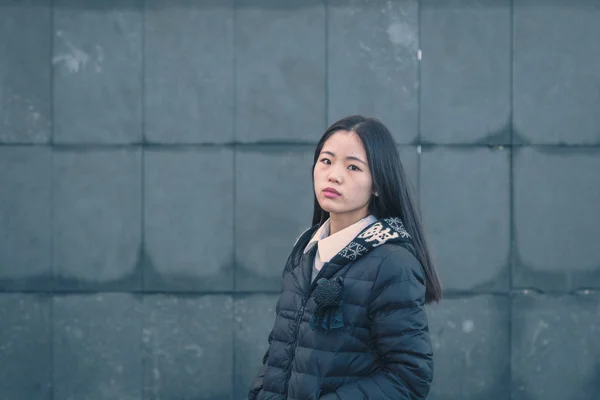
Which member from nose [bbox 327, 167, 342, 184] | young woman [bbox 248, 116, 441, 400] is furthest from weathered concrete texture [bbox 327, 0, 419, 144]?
nose [bbox 327, 167, 342, 184]

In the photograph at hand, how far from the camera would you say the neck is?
3.01 m

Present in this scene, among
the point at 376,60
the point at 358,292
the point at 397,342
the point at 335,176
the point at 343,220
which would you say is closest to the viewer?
the point at 397,342

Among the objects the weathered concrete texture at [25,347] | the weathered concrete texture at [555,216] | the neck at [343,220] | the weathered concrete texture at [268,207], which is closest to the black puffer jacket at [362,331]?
the neck at [343,220]

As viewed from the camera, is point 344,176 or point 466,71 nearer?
point 344,176

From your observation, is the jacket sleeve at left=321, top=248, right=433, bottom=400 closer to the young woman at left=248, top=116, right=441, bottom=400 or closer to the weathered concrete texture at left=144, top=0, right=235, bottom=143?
the young woman at left=248, top=116, right=441, bottom=400

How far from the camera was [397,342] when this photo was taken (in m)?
2.64

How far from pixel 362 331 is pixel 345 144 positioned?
648mm

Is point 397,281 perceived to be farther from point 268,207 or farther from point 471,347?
point 471,347

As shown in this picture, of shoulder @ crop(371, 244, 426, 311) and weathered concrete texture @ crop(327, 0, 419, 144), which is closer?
shoulder @ crop(371, 244, 426, 311)

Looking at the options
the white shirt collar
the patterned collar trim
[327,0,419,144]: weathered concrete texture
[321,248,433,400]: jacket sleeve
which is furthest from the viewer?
[327,0,419,144]: weathered concrete texture

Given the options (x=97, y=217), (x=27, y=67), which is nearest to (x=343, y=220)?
(x=97, y=217)

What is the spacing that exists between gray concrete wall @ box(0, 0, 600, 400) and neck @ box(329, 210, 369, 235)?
2.80m

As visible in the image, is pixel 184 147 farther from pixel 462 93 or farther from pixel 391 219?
pixel 391 219

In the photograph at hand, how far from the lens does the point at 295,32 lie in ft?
19.3
